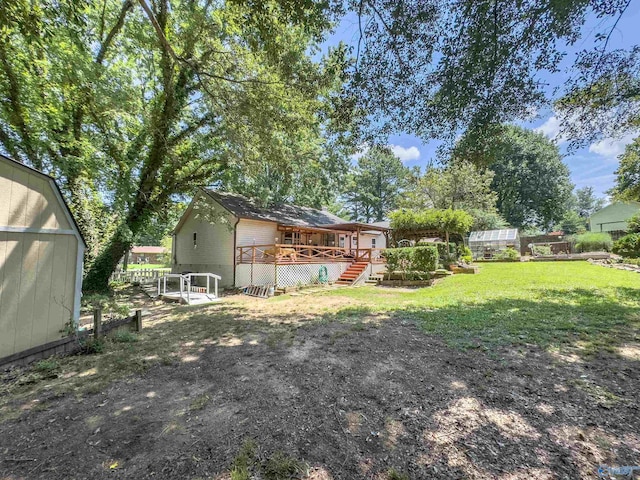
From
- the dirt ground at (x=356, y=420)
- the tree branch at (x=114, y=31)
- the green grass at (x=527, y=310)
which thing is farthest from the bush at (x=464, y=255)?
the tree branch at (x=114, y=31)

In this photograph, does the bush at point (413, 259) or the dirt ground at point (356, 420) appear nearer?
the dirt ground at point (356, 420)

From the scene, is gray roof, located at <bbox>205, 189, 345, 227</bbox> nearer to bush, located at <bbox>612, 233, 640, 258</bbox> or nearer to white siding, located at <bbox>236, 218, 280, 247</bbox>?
white siding, located at <bbox>236, 218, 280, 247</bbox>

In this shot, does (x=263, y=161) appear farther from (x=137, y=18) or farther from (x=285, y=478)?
(x=285, y=478)

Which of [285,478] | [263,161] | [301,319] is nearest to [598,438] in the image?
[285,478]

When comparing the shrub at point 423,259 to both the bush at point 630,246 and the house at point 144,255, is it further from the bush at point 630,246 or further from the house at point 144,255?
the house at point 144,255

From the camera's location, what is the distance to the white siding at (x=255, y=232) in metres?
13.9

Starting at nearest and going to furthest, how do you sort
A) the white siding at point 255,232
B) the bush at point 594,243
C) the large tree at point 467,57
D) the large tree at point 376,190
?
the large tree at point 467,57 < the white siding at point 255,232 < the bush at point 594,243 < the large tree at point 376,190

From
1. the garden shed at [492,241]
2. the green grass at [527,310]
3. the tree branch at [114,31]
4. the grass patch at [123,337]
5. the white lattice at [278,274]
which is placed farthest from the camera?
the garden shed at [492,241]

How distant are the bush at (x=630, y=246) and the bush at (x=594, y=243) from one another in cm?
629

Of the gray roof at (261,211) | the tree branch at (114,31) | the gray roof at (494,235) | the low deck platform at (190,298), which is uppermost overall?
the tree branch at (114,31)

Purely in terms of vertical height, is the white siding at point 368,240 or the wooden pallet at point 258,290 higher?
the white siding at point 368,240

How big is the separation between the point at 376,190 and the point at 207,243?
1325 inches

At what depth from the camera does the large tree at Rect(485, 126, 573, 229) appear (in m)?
41.2

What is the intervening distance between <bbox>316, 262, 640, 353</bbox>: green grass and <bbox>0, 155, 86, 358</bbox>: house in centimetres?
580
